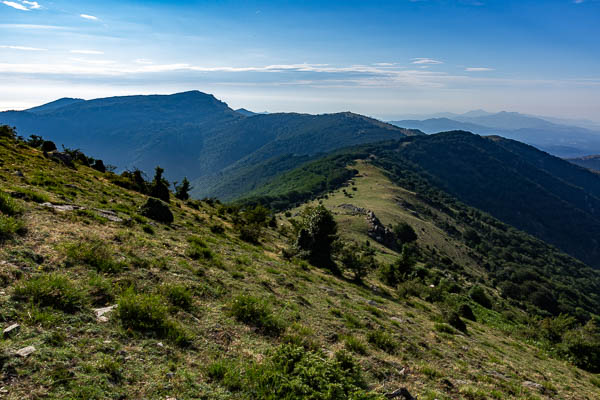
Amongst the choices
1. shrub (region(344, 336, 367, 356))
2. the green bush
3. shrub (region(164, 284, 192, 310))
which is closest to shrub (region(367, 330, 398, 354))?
shrub (region(344, 336, 367, 356))

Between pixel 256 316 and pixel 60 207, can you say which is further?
pixel 60 207

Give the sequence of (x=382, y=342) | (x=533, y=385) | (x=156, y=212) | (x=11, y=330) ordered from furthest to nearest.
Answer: (x=156, y=212) → (x=533, y=385) → (x=382, y=342) → (x=11, y=330)

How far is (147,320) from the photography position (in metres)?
6.98

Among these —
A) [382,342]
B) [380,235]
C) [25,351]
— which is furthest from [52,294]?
[380,235]

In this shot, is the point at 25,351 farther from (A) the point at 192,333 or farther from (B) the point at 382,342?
(B) the point at 382,342

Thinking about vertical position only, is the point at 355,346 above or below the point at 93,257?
below

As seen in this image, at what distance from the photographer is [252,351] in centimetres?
736

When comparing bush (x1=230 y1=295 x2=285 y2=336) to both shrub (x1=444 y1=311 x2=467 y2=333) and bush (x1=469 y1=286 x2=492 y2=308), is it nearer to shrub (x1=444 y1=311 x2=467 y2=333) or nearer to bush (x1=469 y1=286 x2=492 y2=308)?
shrub (x1=444 y1=311 x2=467 y2=333)

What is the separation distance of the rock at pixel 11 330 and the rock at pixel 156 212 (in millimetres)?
14816

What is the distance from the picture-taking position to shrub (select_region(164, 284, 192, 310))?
28.0 ft

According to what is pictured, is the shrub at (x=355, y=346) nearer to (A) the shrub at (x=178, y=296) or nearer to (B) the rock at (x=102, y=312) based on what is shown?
(A) the shrub at (x=178, y=296)

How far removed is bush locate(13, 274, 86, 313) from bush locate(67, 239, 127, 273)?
167 centimetres

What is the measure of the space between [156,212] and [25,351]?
52.5 ft

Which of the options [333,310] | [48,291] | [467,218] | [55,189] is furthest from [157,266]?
[467,218]
